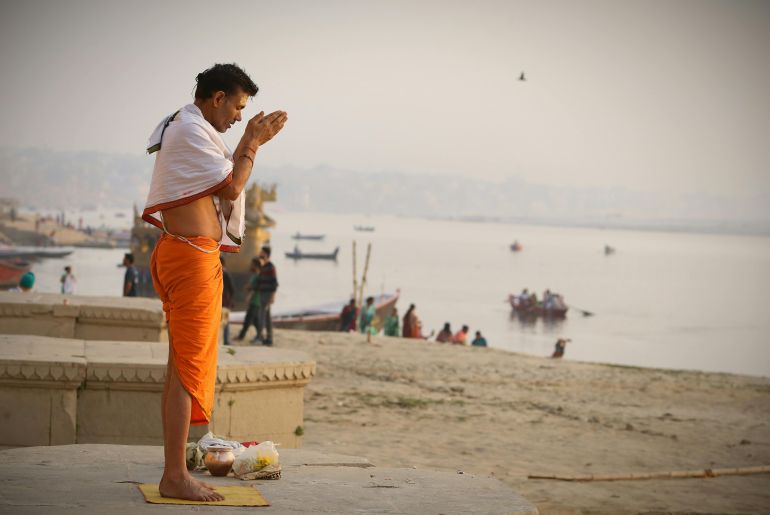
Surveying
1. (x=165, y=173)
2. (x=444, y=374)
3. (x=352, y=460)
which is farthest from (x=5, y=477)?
(x=444, y=374)

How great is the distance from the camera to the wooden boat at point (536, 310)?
70.8 meters

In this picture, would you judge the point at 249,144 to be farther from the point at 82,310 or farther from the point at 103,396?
the point at 82,310

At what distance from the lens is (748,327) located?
84938 millimetres

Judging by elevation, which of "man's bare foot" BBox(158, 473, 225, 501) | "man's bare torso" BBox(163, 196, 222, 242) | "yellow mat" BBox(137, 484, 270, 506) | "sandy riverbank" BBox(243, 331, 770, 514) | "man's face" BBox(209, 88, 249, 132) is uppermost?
"man's face" BBox(209, 88, 249, 132)

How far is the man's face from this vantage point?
4805 millimetres

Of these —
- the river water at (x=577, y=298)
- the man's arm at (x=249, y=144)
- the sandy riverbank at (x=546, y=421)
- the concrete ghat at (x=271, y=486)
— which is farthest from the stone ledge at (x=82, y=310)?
the river water at (x=577, y=298)

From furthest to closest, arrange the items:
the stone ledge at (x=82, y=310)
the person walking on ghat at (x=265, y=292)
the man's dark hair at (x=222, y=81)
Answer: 1. the person walking on ghat at (x=265, y=292)
2. the stone ledge at (x=82, y=310)
3. the man's dark hair at (x=222, y=81)

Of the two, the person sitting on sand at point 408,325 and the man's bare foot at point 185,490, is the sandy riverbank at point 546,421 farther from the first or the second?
the person sitting on sand at point 408,325

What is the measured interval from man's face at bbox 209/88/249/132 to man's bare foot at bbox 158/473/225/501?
158cm

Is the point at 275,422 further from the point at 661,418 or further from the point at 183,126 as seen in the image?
the point at 661,418

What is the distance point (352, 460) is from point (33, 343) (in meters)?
3.05

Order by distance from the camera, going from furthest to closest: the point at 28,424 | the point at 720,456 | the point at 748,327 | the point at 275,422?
the point at 748,327
the point at 720,456
the point at 275,422
the point at 28,424

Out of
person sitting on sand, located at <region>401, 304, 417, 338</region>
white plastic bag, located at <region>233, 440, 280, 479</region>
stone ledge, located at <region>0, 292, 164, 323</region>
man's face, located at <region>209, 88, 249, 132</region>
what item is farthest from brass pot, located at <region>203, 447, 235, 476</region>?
person sitting on sand, located at <region>401, 304, 417, 338</region>

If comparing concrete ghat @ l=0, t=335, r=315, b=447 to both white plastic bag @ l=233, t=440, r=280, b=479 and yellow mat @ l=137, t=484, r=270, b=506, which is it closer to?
white plastic bag @ l=233, t=440, r=280, b=479
